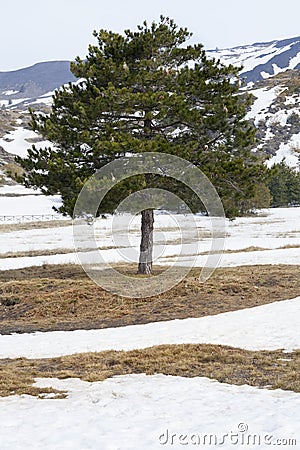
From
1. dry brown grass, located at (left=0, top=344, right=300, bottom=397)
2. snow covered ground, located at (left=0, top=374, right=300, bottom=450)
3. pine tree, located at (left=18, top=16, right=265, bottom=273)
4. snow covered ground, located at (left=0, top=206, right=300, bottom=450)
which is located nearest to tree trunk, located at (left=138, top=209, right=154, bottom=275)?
pine tree, located at (left=18, top=16, right=265, bottom=273)

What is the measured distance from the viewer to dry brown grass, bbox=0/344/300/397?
1045 centimetres

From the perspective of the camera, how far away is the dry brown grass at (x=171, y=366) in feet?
34.3

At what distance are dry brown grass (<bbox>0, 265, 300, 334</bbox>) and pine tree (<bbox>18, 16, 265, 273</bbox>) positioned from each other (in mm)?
3179

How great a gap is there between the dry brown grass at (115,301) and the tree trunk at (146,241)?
1.88 m

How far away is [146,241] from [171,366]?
11.6 m

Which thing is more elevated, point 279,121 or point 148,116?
point 279,121

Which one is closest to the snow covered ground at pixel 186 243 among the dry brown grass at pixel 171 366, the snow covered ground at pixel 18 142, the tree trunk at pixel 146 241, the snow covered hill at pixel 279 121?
the tree trunk at pixel 146 241

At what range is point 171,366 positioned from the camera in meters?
11.6

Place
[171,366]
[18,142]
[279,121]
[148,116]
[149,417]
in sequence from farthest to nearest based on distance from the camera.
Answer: [18,142] → [279,121] → [148,116] → [171,366] → [149,417]

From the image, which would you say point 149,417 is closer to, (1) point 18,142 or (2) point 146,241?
(2) point 146,241

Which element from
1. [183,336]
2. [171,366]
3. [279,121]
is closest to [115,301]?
[183,336]

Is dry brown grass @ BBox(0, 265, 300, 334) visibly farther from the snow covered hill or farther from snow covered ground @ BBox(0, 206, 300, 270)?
the snow covered hill

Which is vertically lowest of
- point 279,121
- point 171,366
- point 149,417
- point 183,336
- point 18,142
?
point 183,336

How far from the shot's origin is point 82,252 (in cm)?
3531
